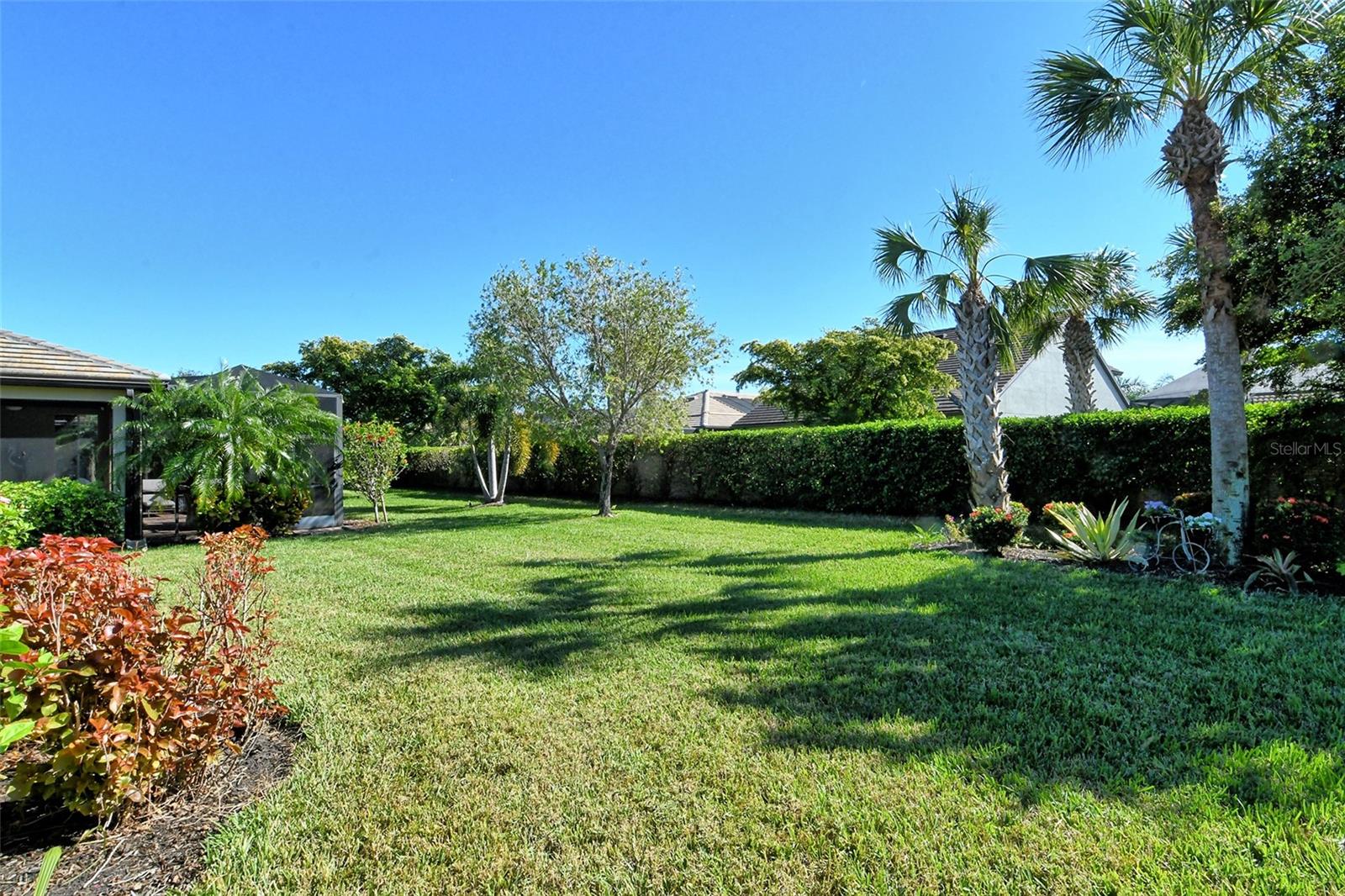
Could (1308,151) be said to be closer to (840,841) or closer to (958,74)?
(958,74)

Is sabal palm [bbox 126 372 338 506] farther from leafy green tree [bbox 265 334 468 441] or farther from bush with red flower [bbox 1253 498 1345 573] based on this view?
leafy green tree [bbox 265 334 468 441]

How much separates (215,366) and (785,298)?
14.4 meters

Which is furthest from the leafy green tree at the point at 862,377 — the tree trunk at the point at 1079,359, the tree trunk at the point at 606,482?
the tree trunk at the point at 606,482

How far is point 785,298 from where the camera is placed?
17734 mm

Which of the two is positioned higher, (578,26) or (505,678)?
(578,26)

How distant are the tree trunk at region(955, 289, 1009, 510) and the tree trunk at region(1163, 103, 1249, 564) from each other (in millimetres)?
2522

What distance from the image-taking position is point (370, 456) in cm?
1297

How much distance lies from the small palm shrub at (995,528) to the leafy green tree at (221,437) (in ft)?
39.1

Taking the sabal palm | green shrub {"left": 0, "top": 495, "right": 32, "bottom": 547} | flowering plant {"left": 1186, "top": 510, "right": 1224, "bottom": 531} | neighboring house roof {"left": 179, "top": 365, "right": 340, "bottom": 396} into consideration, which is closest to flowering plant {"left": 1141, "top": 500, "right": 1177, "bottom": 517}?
flowering plant {"left": 1186, "top": 510, "right": 1224, "bottom": 531}

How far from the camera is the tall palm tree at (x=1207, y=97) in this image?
6.12 m

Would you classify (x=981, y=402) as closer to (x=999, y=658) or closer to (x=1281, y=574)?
(x=1281, y=574)

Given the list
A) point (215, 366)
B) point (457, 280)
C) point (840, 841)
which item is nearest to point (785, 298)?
point (457, 280)

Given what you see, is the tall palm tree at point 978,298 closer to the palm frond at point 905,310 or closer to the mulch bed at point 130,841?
the palm frond at point 905,310

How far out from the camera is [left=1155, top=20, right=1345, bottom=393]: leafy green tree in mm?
5609
